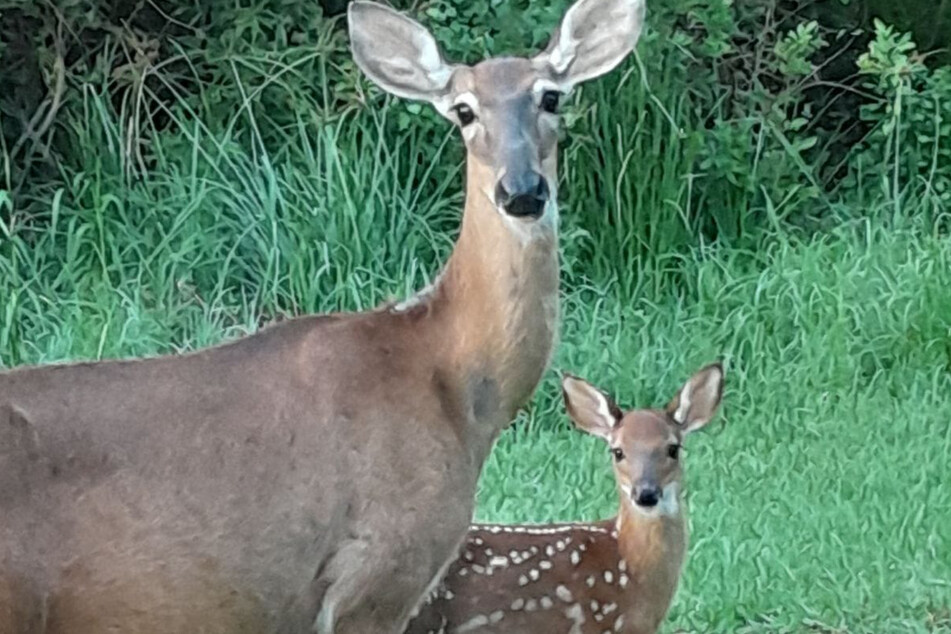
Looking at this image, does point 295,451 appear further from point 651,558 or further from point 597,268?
point 597,268

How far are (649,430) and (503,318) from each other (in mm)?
1118

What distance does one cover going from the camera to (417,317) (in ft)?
15.8

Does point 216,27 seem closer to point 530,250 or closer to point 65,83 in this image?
point 65,83

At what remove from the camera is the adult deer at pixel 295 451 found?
170 inches

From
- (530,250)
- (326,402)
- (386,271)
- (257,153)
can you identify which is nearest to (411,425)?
(326,402)

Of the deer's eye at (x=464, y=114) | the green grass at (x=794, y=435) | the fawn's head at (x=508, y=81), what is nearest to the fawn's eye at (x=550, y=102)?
the fawn's head at (x=508, y=81)

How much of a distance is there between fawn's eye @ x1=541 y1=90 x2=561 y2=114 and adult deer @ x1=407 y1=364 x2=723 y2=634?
1.14 metres

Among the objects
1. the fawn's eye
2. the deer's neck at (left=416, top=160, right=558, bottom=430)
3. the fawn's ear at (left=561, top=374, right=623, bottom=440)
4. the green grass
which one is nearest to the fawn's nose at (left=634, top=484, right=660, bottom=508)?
the fawn's ear at (left=561, top=374, right=623, bottom=440)

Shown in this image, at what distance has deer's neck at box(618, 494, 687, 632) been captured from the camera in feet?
18.1

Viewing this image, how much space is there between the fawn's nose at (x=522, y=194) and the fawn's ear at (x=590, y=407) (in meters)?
1.36

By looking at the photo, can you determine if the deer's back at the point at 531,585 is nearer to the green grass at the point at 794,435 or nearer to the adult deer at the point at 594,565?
the adult deer at the point at 594,565

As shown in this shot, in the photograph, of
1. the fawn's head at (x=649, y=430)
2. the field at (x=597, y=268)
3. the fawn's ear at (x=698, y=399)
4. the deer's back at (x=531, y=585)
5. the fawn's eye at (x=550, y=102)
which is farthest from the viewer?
the field at (x=597, y=268)

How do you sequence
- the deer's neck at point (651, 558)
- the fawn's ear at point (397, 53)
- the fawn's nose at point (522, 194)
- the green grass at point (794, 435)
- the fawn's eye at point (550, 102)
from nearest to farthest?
the fawn's nose at point (522, 194), the fawn's eye at point (550, 102), the fawn's ear at point (397, 53), the deer's neck at point (651, 558), the green grass at point (794, 435)

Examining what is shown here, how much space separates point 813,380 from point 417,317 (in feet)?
12.0
